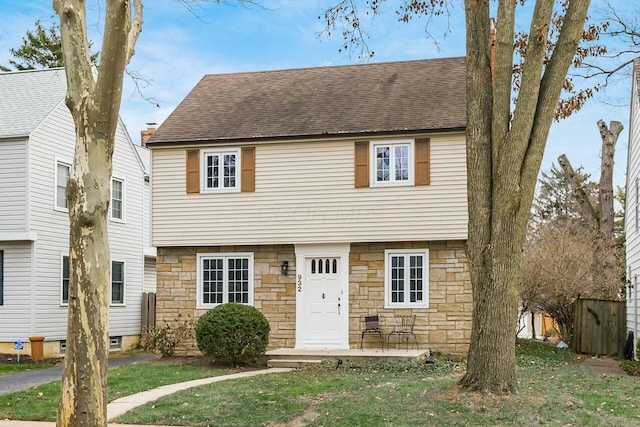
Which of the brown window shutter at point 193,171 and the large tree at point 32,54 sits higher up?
the large tree at point 32,54

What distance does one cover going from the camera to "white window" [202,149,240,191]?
66.1ft

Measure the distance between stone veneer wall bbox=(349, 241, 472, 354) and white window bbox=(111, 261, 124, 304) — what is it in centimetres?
892

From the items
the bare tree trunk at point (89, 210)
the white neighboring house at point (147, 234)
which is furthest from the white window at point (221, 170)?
the bare tree trunk at point (89, 210)

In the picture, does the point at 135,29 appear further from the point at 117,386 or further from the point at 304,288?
the point at 304,288

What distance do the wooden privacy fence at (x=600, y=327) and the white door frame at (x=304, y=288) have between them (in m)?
6.53

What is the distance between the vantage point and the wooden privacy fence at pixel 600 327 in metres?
21.4

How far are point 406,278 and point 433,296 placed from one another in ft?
2.42

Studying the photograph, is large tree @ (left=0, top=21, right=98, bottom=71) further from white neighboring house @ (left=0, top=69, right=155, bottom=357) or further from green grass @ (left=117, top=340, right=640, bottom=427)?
green grass @ (left=117, top=340, right=640, bottom=427)

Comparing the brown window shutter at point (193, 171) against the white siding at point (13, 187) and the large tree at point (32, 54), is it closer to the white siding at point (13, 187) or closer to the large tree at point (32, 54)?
the white siding at point (13, 187)

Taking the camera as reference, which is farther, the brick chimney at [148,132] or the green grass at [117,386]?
the brick chimney at [148,132]

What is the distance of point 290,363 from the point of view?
17625 millimetres

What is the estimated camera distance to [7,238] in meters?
21.0

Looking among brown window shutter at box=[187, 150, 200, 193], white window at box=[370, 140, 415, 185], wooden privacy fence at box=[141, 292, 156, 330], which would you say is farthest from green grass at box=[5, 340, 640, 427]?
wooden privacy fence at box=[141, 292, 156, 330]

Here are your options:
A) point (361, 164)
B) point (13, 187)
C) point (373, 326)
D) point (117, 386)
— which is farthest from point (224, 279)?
point (117, 386)
